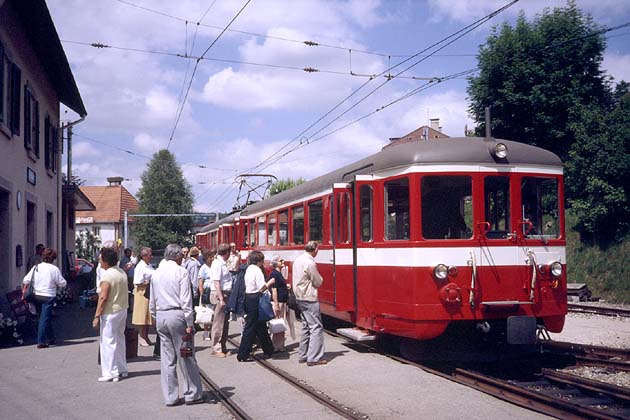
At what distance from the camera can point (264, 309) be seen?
10.8 m

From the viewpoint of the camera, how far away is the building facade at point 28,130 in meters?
14.6

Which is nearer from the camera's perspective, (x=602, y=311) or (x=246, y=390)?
(x=246, y=390)

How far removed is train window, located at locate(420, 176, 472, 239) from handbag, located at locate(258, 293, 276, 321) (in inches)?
111

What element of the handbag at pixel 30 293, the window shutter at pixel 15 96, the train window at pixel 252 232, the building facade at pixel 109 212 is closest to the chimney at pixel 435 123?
the building facade at pixel 109 212

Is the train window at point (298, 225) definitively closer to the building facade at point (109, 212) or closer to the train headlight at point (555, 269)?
the train headlight at point (555, 269)

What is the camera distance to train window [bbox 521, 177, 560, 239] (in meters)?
9.82

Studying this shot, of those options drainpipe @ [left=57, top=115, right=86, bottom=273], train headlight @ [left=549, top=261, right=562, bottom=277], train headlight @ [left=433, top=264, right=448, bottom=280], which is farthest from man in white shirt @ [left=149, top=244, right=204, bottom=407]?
drainpipe @ [left=57, top=115, right=86, bottom=273]

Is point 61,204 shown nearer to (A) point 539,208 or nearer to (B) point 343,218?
(B) point 343,218

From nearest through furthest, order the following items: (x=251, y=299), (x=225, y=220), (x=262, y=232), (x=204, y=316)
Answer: (x=251, y=299)
(x=204, y=316)
(x=262, y=232)
(x=225, y=220)

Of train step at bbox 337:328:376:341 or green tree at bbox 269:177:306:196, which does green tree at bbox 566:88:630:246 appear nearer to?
train step at bbox 337:328:376:341

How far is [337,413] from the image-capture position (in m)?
7.15

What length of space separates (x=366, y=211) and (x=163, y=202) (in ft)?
224

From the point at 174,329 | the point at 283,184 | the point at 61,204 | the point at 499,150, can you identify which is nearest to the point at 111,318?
the point at 174,329

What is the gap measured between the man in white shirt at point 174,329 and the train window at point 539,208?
4.81 metres
